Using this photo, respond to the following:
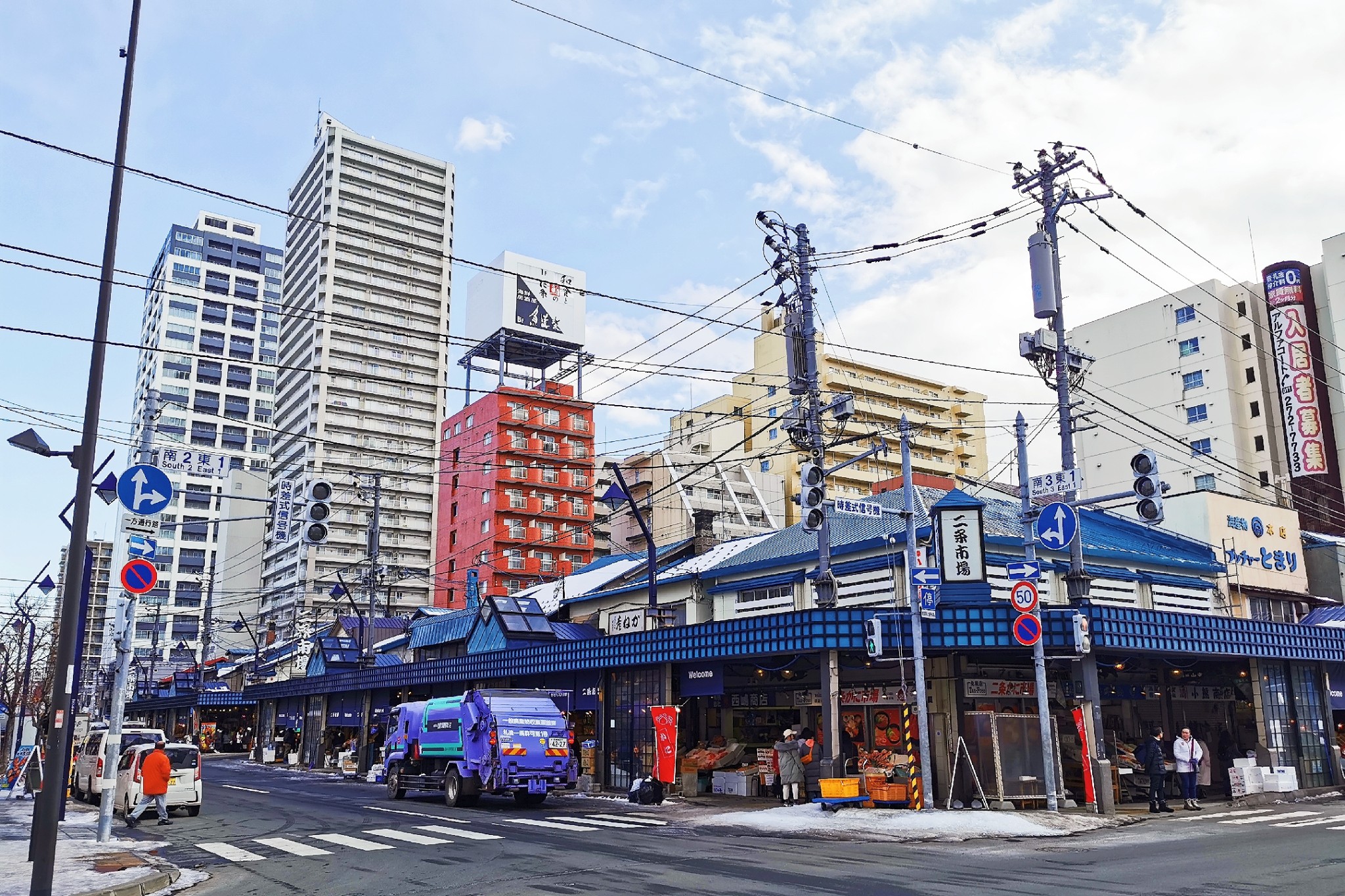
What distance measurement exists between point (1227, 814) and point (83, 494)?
75.4ft

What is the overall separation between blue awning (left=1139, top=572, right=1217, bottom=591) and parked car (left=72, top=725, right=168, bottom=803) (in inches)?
1143

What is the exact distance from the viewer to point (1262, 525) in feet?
125

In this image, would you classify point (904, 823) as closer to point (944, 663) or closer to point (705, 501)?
point (944, 663)

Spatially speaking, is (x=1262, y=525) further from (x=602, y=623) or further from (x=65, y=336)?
(x=65, y=336)

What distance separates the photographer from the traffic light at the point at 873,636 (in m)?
23.4

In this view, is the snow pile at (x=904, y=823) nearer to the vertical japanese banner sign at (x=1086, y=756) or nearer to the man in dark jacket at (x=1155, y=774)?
the vertical japanese banner sign at (x=1086, y=756)

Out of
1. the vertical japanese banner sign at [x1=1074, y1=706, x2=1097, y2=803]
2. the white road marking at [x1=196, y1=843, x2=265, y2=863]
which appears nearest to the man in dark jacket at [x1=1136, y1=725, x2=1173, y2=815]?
the vertical japanese banner sign at [x1=1074, y1=706, x2=1097, y2=803]

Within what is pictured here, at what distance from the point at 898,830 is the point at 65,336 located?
1645 centimetres

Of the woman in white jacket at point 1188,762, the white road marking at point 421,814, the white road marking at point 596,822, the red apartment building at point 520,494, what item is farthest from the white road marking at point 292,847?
the red apartment building at point 520,494

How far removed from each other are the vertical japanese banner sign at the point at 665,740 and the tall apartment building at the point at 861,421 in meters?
64.2

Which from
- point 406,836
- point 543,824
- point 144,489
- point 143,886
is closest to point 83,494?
point 144,489

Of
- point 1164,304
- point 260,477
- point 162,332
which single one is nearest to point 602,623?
point 1164,304

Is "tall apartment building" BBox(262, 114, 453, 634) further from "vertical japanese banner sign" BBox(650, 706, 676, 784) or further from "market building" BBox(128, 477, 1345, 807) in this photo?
"vertical japanese banner sign" BBox(650, 706, 676, 784)

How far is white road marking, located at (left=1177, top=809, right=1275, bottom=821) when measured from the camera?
21797 mm
